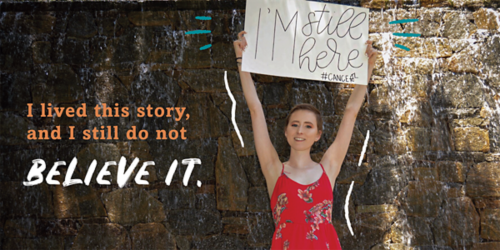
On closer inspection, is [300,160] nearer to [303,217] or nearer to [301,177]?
[301,177]

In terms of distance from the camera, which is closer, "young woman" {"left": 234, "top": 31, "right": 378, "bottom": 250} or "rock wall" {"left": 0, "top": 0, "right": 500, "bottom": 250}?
"young woman" {"left": 234, "top": 31, "right": 378, "bottom": 250}

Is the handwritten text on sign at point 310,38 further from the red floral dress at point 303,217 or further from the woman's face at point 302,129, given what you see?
the red floral dress at point 303,217

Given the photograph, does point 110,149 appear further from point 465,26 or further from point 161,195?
point 465,26

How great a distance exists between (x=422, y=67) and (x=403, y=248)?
1297 mm

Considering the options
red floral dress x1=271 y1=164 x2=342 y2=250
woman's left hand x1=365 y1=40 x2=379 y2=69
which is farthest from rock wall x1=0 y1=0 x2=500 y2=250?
red floral dress x1=271 y1=164 x2=342 y2=250

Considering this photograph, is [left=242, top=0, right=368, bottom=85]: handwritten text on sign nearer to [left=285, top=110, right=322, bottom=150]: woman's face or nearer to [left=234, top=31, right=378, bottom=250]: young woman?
[left=234, top=31, right=378, bottom=250]: young woman

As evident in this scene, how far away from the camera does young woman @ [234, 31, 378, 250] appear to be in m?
1.79

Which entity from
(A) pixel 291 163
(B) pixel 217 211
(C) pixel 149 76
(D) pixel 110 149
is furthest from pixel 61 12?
(A) pixel 291 163

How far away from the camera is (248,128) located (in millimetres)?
2984

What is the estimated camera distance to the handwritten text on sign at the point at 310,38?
2.07 meters

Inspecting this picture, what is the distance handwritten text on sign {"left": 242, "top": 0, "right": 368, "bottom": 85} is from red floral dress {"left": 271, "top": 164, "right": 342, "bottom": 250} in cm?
57

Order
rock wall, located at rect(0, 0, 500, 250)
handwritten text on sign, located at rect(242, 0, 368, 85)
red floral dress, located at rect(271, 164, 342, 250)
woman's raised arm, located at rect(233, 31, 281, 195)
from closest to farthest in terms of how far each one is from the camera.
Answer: red floral dress, located at rect(271, 164, 342, 250) → woman's raised arm, located at rect(233, 31, 281, 195) → handwritten text on sign, located at rect(242, 0, 368, 85) → rock wall, located at rect(0, 0, 500, 250)

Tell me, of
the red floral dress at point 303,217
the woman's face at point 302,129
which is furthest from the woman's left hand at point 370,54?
the red floral dress at point 303,217

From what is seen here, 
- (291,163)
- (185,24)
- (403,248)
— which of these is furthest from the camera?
(185,24)
